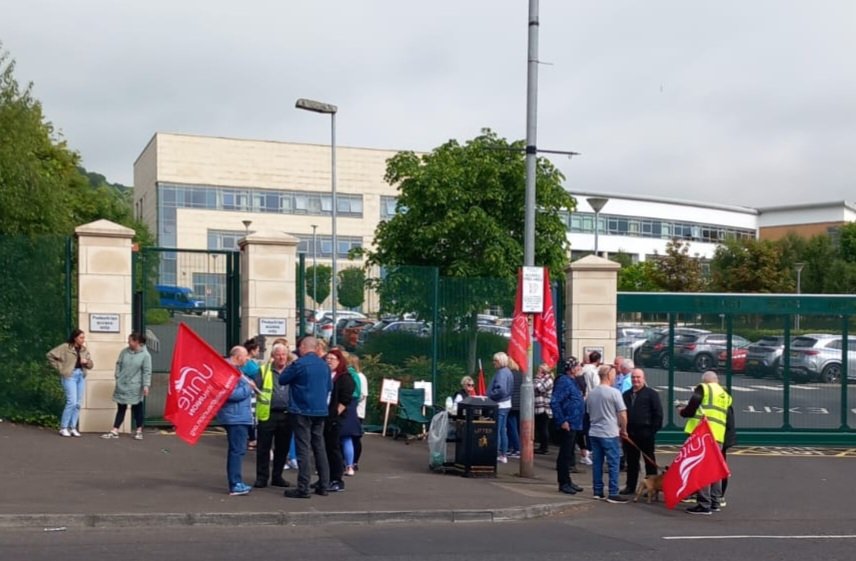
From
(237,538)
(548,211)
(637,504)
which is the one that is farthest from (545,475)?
(548,211)

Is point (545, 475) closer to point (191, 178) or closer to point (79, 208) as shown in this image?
point (79, 208)

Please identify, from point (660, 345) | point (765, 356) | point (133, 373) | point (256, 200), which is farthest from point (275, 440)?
point (256, 200)

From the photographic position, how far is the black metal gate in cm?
1658

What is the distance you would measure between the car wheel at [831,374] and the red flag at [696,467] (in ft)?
23.7

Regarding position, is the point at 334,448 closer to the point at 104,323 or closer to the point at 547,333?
the point at 547,333

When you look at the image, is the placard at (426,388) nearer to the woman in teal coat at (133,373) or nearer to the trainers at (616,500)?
the woman in teal coat at (133,373)

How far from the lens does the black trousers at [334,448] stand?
12.5 metres

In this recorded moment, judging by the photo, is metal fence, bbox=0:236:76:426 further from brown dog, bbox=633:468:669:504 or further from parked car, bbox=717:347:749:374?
parked car, bbox=717:347:749:374

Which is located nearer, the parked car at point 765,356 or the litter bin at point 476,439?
the litter bin at point 476,439

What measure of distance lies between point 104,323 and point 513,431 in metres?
6.58

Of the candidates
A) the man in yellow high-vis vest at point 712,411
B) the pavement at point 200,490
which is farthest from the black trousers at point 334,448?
the man in yellow high-vis vest at point 712,411

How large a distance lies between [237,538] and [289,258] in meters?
7.54

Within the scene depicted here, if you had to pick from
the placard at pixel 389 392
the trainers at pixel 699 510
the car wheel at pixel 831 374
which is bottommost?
the trainers at pixel 699 510

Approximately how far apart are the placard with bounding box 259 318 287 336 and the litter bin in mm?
3870
